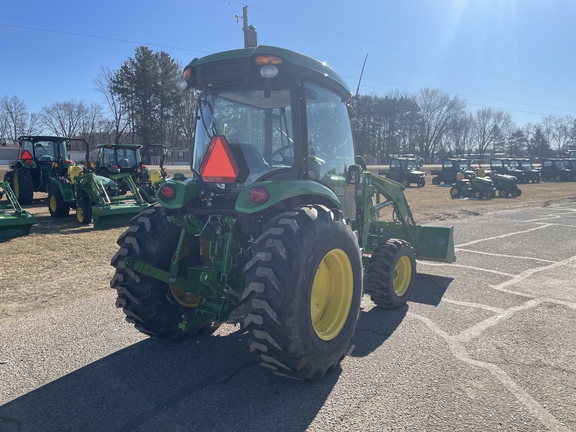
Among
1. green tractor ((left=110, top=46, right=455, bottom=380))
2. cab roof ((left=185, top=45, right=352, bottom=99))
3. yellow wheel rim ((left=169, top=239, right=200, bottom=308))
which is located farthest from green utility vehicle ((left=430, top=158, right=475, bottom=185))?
yellow wheel rim ((left=169, top=239, right=200, bottom=308))

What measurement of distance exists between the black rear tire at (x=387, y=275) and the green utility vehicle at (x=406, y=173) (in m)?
25.3

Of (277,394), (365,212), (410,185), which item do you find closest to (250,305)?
(277,394)

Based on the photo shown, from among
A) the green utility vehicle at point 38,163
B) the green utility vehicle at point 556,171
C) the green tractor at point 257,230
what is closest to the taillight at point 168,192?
the green tractor at point 257,230

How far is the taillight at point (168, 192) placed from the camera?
3.83 m

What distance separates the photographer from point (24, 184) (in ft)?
49.5

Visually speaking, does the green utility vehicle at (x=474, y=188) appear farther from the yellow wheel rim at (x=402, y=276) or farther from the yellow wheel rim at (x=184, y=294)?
the yellow wheel rim at (x=184, y=294)

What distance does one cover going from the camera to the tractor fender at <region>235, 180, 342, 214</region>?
3232 mm

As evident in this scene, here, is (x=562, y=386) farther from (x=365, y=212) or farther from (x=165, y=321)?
(x=165, y=321)

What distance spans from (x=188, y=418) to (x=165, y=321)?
117 cm

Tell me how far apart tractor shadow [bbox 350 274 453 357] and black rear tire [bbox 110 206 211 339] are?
1751mm

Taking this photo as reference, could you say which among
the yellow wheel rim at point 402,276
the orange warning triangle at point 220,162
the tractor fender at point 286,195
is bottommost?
the yellow wheel rim at point 402,276

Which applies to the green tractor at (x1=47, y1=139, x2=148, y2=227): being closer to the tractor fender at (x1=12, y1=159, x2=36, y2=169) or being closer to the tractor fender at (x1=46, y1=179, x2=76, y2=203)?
the tractor fender at (x1=46, y1=179, x2=76, y2=203)

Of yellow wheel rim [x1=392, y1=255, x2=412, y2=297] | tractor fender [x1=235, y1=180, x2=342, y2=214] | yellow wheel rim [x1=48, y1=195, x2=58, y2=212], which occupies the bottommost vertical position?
yellow wheel rim [x1=392, y1=255, x2=412, y2=297]

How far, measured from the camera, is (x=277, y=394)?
10.5ft
